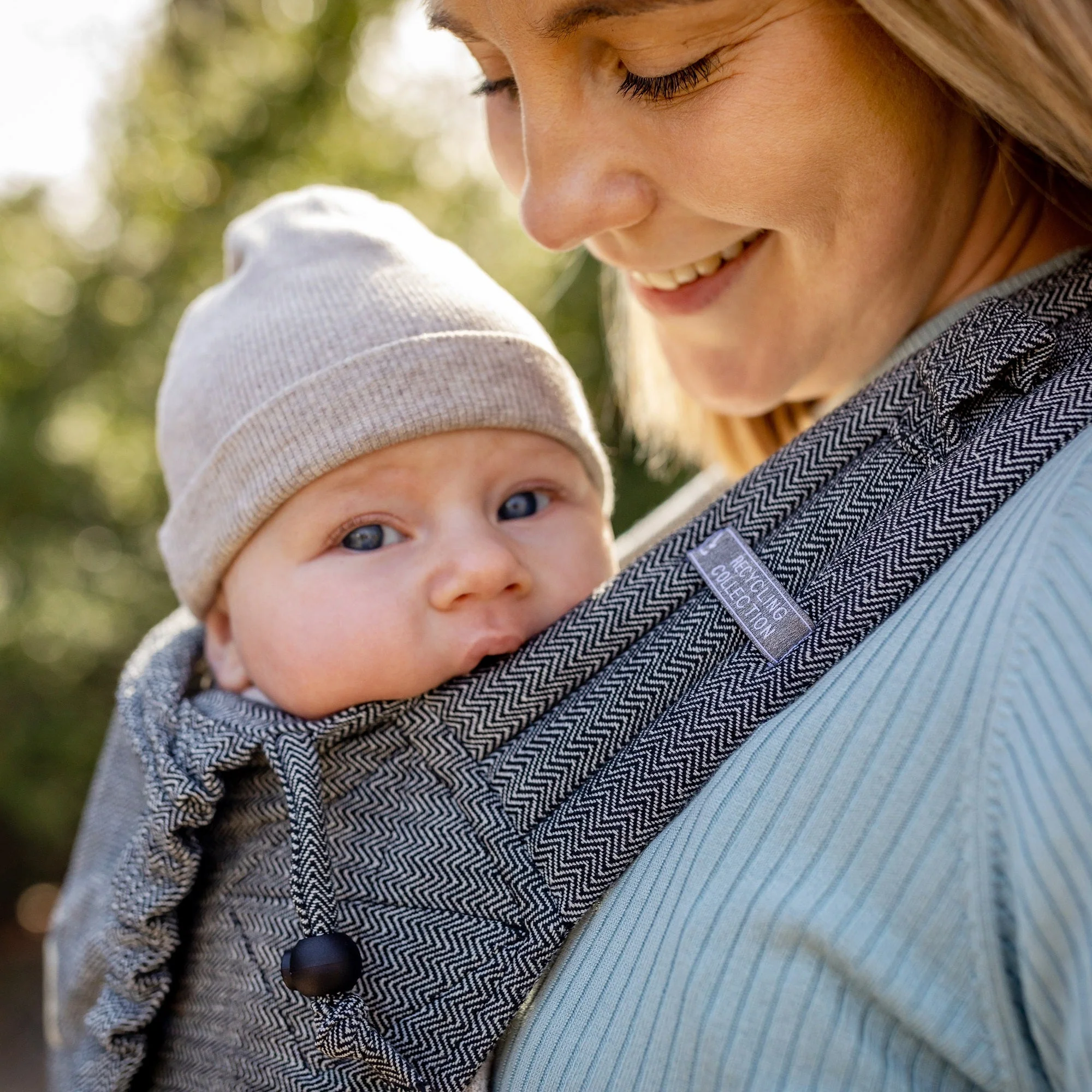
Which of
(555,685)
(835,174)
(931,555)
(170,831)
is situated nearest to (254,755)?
(170,831)

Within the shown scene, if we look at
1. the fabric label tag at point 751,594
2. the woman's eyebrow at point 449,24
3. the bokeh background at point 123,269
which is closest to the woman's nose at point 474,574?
the fabric label tag at point 751,594

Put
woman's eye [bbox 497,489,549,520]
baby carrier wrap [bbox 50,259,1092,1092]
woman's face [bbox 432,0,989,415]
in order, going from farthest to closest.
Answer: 1. woman's eye [bbox 497,489,549,520]
2. woman's face [bbox 432,0,989,415]
3. baby carrier wrap [bbox 50,259,1092,1092]

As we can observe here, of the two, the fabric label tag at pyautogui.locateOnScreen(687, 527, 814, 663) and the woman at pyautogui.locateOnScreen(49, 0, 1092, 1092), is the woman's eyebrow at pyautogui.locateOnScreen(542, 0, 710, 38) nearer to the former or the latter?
the woman at pyautogui.locateOnScreen(49, 0, 1092, 1092)

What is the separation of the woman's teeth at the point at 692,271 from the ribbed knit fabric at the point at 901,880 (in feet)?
2.16

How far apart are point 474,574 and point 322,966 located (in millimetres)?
553

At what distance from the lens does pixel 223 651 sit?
195cm

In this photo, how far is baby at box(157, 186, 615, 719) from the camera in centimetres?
164

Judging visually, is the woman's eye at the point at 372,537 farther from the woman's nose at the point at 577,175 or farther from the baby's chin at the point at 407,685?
the woman's nose at the point at 577,175

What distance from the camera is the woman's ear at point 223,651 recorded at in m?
1.86

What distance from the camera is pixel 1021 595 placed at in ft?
3.61

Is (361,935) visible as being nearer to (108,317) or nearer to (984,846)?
(984,846)

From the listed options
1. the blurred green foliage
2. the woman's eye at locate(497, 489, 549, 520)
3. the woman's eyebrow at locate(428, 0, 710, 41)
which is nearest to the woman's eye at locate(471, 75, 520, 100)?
the woman's eyebrow at locate(428, 0, 710, 41)

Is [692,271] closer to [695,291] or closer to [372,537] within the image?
[695,291]

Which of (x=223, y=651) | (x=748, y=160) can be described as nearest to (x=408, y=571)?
(x=223, y=651)
